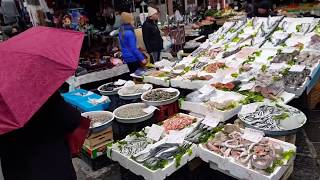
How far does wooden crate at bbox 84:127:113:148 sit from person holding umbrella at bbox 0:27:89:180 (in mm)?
1509

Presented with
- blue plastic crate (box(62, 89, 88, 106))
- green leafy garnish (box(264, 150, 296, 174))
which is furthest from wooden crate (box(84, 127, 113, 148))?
green leafy garnish (box(264, 150, 296, 174))

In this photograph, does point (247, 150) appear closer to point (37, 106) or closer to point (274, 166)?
point (274, 166)

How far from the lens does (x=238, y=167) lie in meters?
2.66

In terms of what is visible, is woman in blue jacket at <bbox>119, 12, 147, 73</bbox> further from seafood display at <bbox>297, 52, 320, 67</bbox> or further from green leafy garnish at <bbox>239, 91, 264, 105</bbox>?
seafood display at <bbox>297, 52, 320, 67</bbox>

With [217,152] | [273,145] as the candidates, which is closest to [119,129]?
[217,152]

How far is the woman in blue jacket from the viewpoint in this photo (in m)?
5.75

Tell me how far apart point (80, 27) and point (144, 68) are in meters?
2.42

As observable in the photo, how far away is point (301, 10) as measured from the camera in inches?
444

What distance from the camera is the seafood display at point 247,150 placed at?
260 cm

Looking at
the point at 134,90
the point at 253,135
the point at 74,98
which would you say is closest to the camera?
the point at 253,135

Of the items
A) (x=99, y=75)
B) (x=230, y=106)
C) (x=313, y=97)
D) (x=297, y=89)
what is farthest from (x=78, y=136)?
(x=99, y=75)

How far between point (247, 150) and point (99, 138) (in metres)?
1.92

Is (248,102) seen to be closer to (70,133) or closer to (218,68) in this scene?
(218,68)

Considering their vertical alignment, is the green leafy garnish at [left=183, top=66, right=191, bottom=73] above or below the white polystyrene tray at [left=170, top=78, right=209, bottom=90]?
above
